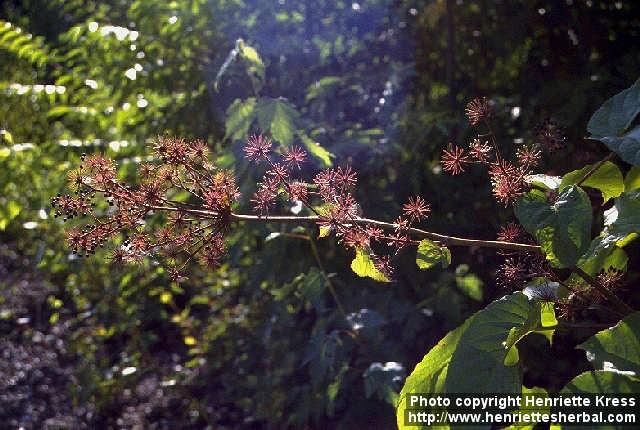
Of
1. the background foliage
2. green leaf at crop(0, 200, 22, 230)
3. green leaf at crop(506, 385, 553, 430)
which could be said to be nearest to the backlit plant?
green leaf at crop(506, 385, 553, 430)

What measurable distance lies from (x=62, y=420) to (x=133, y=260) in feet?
9.17

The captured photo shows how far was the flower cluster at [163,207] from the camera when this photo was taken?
1028 millimetres

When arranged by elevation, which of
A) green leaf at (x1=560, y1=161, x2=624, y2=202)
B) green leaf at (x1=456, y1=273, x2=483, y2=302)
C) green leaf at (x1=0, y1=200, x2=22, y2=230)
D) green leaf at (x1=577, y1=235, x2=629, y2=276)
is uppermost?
green leaf at (x1=560, y1=161, x2=624, y2=202)

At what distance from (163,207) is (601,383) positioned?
0.63 m

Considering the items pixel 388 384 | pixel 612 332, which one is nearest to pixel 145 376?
pixel 388 384

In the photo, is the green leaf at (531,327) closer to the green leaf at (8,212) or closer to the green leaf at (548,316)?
the green leaf at (548,316)

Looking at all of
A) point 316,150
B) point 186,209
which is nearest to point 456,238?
point 186,209

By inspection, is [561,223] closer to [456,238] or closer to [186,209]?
[456,238]

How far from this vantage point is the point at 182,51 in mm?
2846

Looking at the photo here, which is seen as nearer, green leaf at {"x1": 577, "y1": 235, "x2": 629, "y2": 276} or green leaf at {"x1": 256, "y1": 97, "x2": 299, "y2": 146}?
green leaf at {"x1": 577, "y1": 235, "x2": 629, "y2": 276}

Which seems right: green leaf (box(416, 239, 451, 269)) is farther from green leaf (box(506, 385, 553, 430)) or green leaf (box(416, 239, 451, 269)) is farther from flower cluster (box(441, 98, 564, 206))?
green leaf (box(506, 385, 553, 430))

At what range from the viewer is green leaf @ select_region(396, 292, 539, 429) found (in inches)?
37.6

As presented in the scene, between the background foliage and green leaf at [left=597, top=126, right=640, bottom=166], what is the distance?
118 cm

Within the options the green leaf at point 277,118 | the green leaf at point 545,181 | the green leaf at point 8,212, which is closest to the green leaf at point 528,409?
the green leaf at point 545,181
